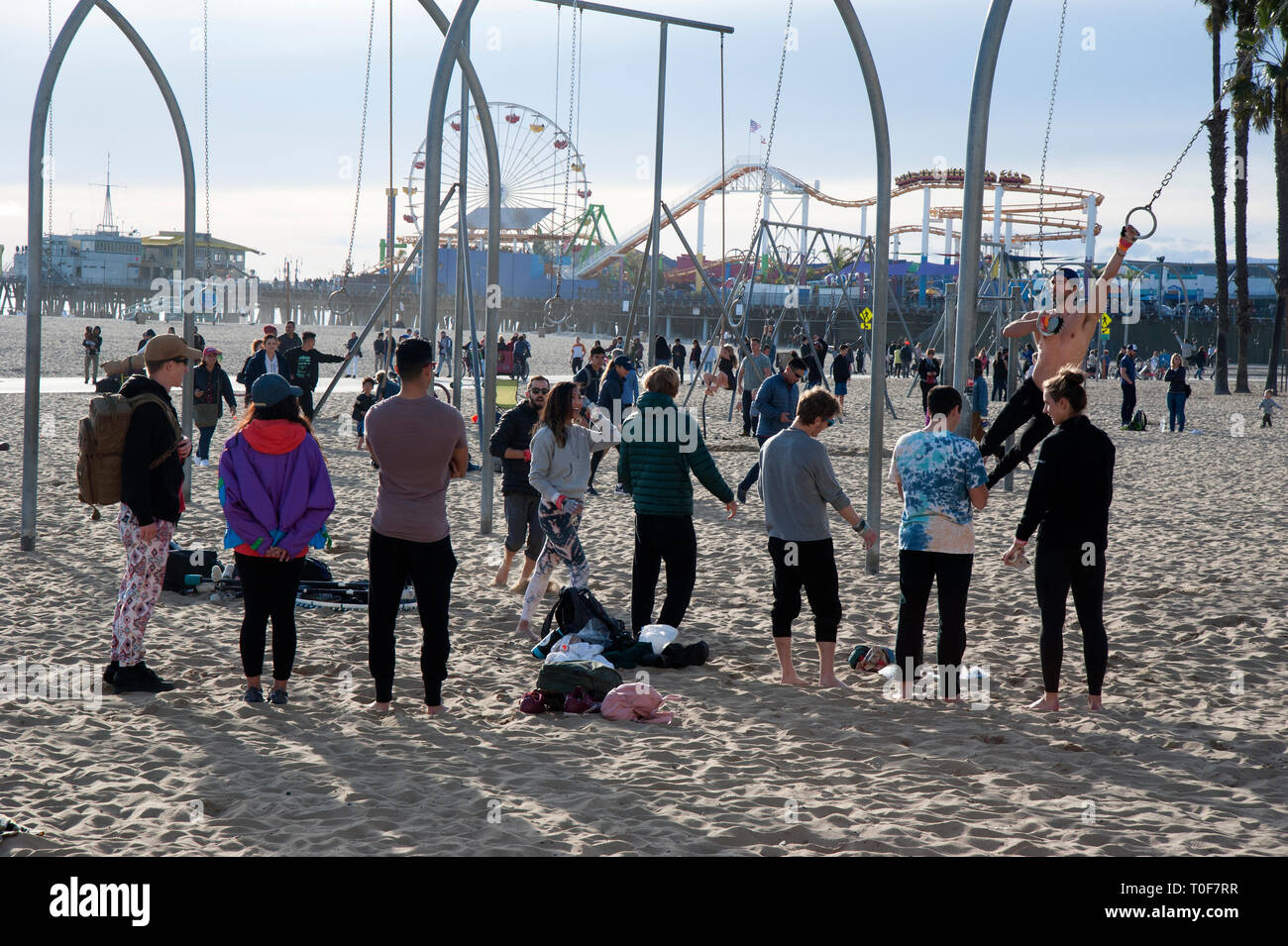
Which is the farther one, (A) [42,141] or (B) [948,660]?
(A) [42,141]

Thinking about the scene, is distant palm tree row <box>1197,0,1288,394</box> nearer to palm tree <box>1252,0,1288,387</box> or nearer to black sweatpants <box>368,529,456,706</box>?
palm tree <box>1252,0,1288,387</box>

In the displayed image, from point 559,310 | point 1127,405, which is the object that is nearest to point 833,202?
point 559,310

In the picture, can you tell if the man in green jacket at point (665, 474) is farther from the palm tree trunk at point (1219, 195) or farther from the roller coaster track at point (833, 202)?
the roller coaster track at point (833, 202)

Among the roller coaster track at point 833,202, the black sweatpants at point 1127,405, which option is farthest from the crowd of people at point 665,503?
the roller coaster track at point 833,202

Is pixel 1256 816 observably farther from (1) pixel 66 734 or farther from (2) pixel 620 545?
(2) pixel 620 545

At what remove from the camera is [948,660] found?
6.30 metres

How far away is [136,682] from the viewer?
6082 mm

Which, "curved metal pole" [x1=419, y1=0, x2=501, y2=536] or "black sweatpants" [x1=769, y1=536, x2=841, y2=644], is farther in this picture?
"curved metal pole" [x1=419, y1=0, x2=501, y2=536]

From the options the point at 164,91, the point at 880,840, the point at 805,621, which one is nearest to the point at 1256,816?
the point at 880,840

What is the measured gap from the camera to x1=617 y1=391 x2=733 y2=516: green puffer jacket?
6.86m

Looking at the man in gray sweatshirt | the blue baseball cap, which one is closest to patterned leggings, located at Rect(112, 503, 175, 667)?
the blue baseball cap

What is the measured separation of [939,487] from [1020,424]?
731 millimetres

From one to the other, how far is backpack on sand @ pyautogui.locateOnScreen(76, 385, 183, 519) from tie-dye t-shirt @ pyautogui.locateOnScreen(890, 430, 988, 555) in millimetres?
3623

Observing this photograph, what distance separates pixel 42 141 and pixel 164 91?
2.09m
